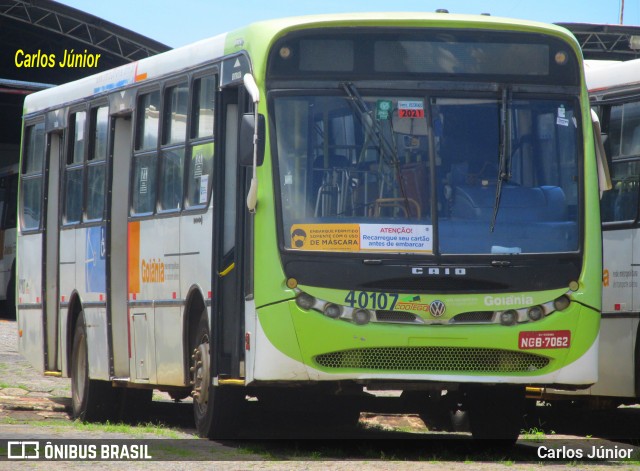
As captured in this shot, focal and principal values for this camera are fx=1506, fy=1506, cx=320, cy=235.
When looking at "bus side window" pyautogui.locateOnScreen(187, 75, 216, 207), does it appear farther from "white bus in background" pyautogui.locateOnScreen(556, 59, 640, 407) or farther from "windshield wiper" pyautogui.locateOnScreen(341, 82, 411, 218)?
"white bus in background" pyautogui.locateOnScreen(556, 59, 640, 407)

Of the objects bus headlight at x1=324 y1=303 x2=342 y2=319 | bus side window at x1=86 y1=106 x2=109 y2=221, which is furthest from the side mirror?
bus side window at x1=86 y1=106 x2=109 y2=221

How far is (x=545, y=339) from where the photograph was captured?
10703mm

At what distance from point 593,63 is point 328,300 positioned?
553 centimetres

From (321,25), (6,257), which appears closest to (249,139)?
(321,25)

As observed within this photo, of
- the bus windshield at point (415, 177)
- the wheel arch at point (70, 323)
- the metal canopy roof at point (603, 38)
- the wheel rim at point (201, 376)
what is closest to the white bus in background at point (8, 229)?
the metal canopy roof at point (603, 38)

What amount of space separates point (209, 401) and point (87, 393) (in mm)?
3892

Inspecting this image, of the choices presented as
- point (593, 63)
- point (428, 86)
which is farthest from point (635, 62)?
point (428, 86)

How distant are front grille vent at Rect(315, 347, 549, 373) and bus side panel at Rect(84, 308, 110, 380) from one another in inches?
188

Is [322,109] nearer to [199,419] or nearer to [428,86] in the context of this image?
[428,86]

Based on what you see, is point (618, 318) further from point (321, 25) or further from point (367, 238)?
point (321, 25)

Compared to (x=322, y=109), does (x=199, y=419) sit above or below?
below

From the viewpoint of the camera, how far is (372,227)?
10.6m

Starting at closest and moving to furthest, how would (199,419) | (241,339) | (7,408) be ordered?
(241,339) < (199,419) < (7,408)

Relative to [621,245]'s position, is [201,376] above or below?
below
